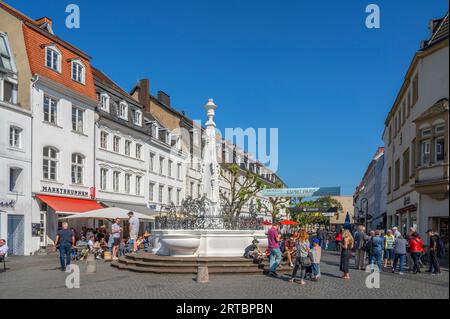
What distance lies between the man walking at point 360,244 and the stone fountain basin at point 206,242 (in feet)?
13.4

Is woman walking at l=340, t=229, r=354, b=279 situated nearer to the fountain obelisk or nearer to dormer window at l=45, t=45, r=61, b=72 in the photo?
the fountain obelisk

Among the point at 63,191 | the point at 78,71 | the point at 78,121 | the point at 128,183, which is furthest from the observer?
the point at 128,183

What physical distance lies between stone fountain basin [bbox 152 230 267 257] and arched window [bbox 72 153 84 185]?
51.4 feet

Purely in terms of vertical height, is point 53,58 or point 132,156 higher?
point 53,58

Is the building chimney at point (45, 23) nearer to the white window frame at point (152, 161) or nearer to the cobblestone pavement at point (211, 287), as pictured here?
the white window frame at point (152, 161)

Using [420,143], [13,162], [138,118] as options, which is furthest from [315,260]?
[138,118]

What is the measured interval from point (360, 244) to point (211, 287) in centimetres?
749

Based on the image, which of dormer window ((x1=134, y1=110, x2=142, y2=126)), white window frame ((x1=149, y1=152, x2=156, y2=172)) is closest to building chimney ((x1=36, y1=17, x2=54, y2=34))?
dormer window ((x1=134, y1=110, x2=142, y2=126))

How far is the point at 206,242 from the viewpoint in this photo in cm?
1566

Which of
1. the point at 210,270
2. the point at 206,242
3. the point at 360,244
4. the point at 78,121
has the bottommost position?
the point at 210,270

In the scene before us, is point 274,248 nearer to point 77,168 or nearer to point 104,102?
point 77,168
